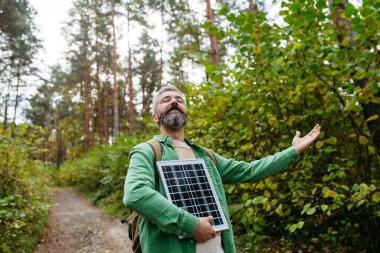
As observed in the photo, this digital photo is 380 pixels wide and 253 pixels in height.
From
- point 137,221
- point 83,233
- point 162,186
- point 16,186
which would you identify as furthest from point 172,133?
point 83,233

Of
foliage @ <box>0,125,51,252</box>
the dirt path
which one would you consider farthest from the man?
the dirt path

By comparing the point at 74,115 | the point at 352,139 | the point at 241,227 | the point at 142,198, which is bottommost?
the point at 241,227

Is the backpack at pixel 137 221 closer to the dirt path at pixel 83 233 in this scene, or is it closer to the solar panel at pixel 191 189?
the solar panel at pixel 191 189

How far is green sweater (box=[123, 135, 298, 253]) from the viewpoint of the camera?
1.67m

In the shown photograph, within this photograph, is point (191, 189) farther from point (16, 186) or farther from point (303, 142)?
point (16, 186)

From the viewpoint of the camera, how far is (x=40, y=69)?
2478 centimetres

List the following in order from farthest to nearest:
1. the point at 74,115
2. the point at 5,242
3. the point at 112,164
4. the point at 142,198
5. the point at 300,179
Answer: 1. the point at 74,115
2. the point at 112,164
3. the point at 5,242
4. the point at 300,179
5. the point at 142,198

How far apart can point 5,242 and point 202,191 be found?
509 cm

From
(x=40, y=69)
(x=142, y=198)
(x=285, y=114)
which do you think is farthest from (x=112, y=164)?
(x=40, y=69)

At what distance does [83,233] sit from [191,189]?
793 cm

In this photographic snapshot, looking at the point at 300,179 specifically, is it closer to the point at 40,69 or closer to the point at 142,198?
the point at 142,198

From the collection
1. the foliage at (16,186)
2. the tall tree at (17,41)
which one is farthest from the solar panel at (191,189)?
the tall tree at (17,41)

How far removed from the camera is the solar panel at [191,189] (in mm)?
1916

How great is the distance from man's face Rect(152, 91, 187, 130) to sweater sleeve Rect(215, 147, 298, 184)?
461mm
